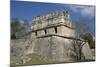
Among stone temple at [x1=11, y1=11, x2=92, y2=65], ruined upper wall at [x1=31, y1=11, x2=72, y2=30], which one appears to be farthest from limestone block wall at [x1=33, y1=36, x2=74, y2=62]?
ruined upper wall at [x1=31, y1=11, x2=72, y2=30]

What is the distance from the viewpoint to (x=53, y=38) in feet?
8.59

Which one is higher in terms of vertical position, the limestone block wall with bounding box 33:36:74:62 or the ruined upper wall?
the ruined upper wall

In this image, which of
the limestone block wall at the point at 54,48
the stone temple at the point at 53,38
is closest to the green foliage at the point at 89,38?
the stone temple at the point at 53,38

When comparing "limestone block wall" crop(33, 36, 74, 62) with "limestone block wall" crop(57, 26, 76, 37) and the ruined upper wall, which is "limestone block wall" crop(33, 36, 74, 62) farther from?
A: the ruined upper wall

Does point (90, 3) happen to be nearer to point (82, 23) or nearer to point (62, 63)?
point (82, 23)

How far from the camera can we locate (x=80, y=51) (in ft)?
9.03

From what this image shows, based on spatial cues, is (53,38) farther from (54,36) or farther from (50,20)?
(50,20)

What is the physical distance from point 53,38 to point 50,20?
0.22 m

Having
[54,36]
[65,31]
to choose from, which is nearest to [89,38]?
[65,31]

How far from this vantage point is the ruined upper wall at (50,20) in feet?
8.37

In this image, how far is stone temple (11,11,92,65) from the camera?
253 centimetres

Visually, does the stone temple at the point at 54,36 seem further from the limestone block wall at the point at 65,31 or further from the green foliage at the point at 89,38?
the green foliage at the point at 89,38
